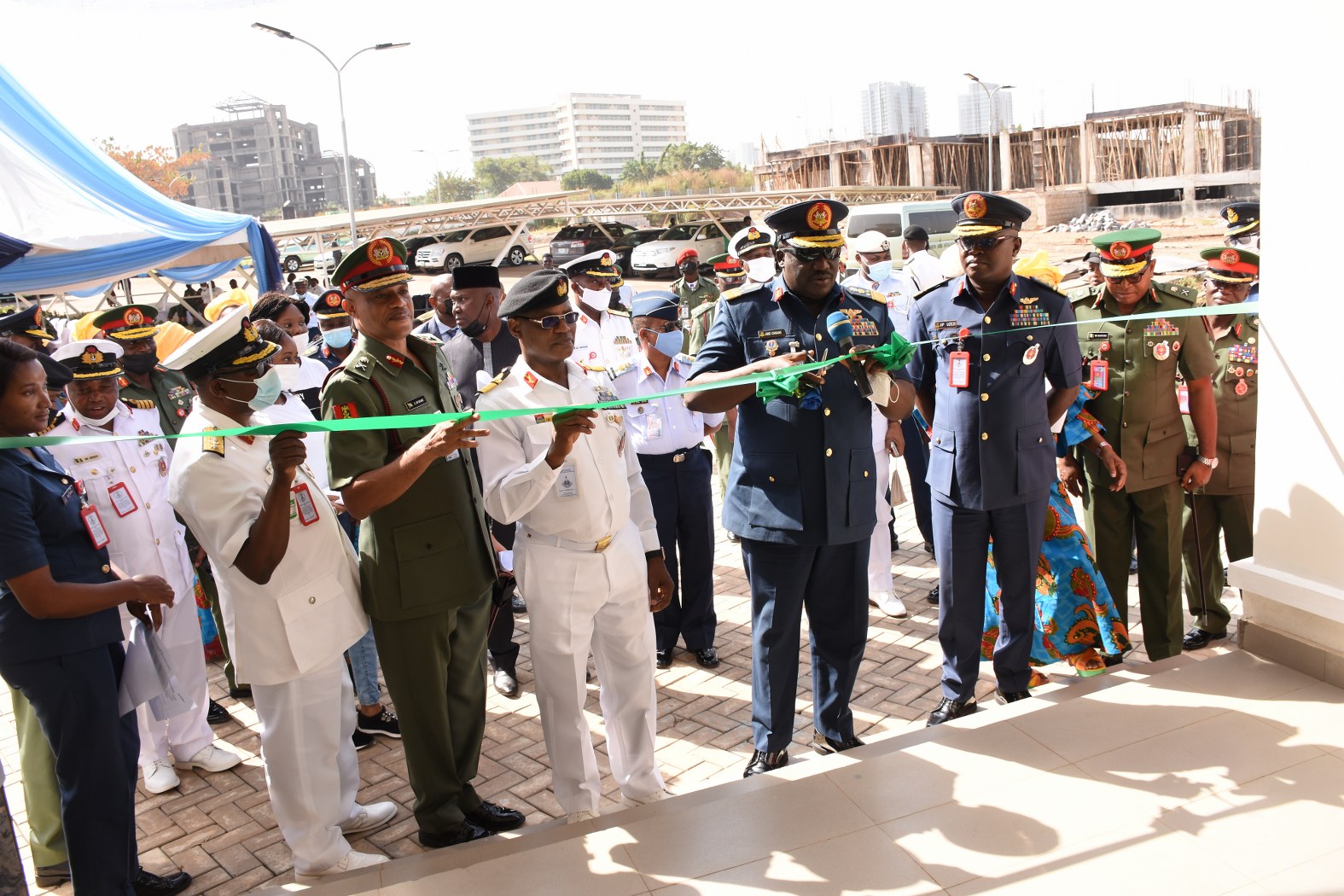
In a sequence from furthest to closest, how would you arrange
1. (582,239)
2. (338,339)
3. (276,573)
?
(582,239)
(338,339)
(276,573)

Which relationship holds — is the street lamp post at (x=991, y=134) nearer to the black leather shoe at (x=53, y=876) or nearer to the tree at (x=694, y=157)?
the black leather shoe at (x=53, y=876)

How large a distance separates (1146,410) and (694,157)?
115562 mm

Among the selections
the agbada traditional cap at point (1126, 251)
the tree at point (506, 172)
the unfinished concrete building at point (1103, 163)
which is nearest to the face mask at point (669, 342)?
the agbada traditional cap at point (1126, 251)

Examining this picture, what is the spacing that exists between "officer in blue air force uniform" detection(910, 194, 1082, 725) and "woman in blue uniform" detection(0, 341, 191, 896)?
10.1 ft

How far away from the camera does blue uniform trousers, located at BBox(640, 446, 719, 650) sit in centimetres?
535

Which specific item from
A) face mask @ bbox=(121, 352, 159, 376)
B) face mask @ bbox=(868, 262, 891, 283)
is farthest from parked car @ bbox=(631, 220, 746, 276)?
face mask @ bbox=(121, 352, 159, 376)

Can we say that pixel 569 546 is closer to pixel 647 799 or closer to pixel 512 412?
pixel 512 412

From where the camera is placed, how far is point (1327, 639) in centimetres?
395

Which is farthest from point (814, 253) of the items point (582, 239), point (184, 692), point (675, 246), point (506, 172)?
point (506, 172)

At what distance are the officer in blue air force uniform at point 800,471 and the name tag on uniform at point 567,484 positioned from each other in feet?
2.16

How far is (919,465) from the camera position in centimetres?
689

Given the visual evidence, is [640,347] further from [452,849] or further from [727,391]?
[452,849]

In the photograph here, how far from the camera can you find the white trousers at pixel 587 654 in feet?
11.5

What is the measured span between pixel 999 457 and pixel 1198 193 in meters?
34.7
